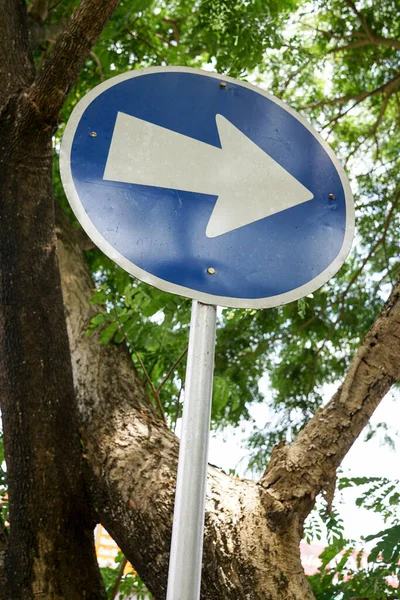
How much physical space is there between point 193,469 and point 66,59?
148 cm

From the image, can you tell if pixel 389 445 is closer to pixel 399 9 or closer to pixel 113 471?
pixel 113 471

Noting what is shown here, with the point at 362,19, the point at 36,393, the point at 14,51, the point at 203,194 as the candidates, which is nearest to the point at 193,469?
the point at 203,194

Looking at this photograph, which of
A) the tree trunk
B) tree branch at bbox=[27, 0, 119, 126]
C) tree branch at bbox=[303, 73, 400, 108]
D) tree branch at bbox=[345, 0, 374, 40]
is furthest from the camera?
tree branch at bbox=[345, 0, 374, 40]

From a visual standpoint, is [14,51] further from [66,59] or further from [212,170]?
[212,170]

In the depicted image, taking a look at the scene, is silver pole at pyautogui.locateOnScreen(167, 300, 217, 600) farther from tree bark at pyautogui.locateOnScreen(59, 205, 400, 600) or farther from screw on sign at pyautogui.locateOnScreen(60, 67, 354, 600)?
tree bark at pyautogui.locateOnScreen(59, 205, 400, 600)

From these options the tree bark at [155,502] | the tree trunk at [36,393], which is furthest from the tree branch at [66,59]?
the tree bark at [155,502]

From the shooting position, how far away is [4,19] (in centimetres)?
260

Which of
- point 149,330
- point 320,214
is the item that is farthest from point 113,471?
point 320,214

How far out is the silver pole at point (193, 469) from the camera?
101 cm

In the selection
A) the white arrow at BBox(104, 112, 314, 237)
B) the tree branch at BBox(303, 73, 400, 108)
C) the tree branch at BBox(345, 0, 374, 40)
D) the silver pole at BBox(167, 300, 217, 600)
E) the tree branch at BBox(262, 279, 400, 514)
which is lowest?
the silver pole at BBox(167, 300, 217, 600)

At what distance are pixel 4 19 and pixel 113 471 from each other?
1811 millimetres

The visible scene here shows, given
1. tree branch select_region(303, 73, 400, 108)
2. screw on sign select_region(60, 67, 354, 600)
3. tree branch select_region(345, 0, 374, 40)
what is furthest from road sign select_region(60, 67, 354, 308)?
tree branch select_region(345, 0, 374, 40)

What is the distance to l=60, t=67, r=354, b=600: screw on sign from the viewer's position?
1264 mm

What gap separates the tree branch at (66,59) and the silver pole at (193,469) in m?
1.18
